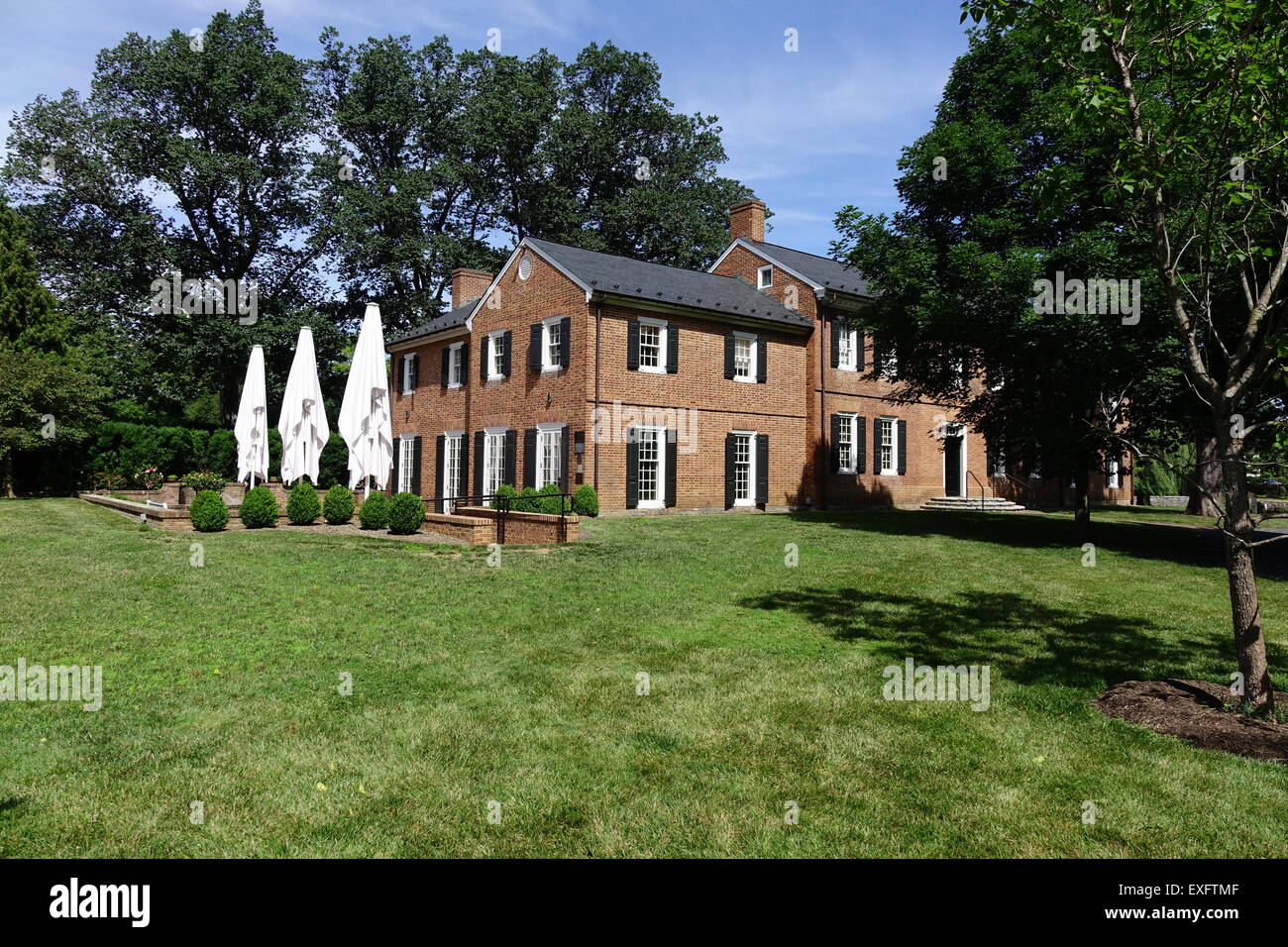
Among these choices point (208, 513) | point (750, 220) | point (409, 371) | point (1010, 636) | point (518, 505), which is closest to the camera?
point (1010, 636)

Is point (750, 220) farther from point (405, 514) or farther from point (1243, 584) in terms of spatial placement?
point (1243, 584)

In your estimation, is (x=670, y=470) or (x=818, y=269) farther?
(x=818, y=269)

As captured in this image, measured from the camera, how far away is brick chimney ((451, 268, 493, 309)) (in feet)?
103

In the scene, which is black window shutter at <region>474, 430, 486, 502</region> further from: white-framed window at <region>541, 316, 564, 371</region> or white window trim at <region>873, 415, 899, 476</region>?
white window trim at <region>873, 415, 899, 476</region>

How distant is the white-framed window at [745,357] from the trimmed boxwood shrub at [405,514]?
35.8ft

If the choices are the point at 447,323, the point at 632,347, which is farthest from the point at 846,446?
the point at 447,323

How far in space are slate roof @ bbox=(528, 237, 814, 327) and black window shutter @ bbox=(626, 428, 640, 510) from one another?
3.93 m

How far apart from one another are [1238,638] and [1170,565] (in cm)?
921

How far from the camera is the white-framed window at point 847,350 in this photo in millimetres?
25312

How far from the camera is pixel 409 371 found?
30.0m

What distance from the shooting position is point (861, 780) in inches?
168

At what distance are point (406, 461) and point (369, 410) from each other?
40.8 feet

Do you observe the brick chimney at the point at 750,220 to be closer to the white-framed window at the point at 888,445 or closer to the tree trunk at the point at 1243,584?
the white-framed window at the point at 888,445

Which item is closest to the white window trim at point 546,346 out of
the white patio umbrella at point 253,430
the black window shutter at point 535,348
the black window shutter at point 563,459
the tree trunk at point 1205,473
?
the black window shutter at point 535,348
